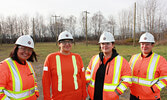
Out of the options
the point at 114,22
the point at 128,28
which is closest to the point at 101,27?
the point at 114,22

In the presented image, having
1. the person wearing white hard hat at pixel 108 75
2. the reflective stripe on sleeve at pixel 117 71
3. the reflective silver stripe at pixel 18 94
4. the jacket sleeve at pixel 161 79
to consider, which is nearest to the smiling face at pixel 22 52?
the reflective silver stripe at pixel 18 94

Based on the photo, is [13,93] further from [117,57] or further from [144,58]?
[144,58]

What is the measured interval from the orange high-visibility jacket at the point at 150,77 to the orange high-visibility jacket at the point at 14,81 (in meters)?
2.30

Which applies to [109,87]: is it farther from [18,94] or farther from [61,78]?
[18,94]

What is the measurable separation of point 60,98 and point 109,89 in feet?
3.41

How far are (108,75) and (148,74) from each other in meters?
0.96

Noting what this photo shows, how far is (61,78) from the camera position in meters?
2.72

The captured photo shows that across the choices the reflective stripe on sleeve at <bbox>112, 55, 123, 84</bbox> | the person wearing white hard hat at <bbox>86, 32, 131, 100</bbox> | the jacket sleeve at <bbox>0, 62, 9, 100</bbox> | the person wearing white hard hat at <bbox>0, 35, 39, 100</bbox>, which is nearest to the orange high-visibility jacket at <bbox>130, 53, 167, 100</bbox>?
the person wearing white hard hat at <bbox>86, 32, 131, 100</bbox>

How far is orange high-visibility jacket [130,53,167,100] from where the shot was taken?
8.98 ft

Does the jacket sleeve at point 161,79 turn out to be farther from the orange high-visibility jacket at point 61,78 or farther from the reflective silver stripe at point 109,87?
the orange high-visibility jacket at point 61,78

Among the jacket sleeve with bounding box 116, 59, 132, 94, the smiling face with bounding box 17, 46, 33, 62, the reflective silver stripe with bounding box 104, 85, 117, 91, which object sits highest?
the smiling face with bounding box 17, 46, 33, 62

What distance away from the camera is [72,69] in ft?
9.15

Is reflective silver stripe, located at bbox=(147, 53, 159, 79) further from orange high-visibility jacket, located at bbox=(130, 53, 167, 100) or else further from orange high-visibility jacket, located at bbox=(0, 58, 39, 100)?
orange high-visibility jacket, located at bbox=(0, 58, 39, 100)

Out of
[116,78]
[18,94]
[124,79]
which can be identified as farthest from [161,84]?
[18,94]
